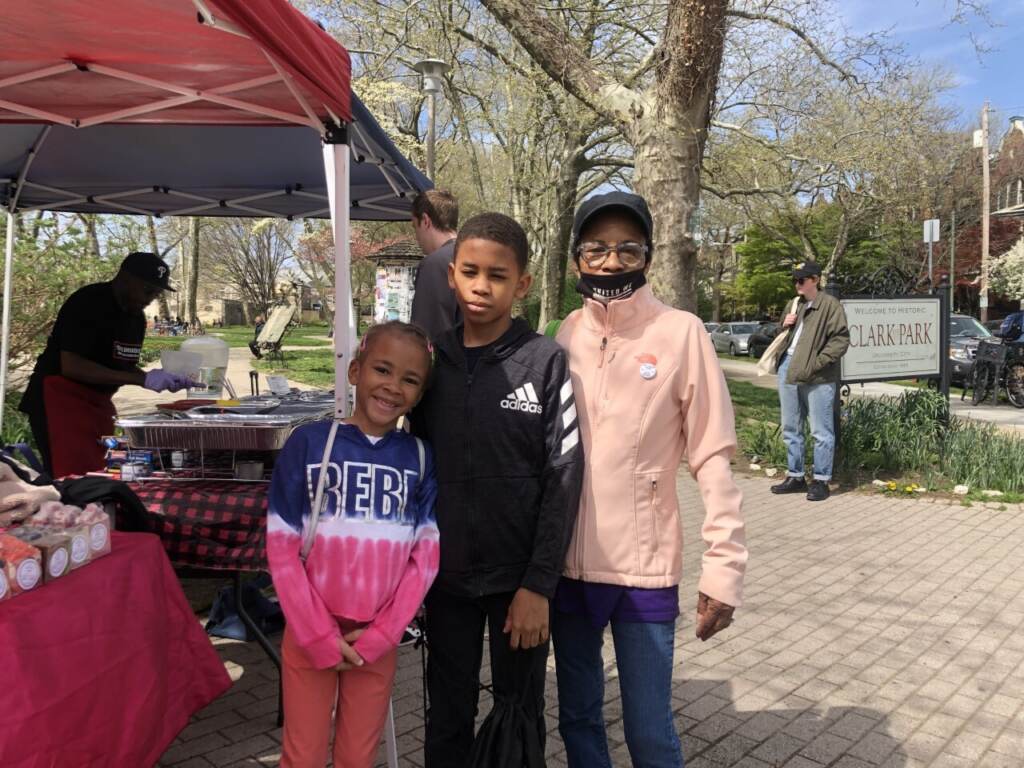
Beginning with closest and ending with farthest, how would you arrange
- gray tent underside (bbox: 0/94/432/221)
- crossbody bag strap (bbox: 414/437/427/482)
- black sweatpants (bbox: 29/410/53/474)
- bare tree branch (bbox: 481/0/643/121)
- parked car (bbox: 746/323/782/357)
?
crossbody bag strap (bbox: 414/437/427/482) < black sweatpants (bbox: 29/410/53/474) < gray tent underside (bbox: 0/94/432/221) < bare tree branch (bbox: 481/0/643/121) < parked car (bbox: 746/323/782/357)

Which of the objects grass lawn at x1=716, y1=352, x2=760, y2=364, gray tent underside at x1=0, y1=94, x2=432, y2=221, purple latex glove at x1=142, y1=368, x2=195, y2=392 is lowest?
grass lawn at x1=716, y1=352, x2=760, y2=364

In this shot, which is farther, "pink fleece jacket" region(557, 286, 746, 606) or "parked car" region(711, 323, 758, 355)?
"parked car" region(711, 323, 758, 355)

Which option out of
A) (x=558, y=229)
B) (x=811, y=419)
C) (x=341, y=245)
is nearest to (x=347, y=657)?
(x=341, y=245)

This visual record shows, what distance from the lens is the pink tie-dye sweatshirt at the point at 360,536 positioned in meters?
2.11

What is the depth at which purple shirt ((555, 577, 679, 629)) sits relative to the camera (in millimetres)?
2031

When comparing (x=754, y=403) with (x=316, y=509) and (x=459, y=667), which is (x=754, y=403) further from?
(x=316, y=509)

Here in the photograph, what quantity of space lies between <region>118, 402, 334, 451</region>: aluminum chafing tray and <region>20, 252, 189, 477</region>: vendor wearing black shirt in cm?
106

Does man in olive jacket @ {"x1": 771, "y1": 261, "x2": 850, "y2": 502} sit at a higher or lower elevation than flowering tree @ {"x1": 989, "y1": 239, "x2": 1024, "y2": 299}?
lower

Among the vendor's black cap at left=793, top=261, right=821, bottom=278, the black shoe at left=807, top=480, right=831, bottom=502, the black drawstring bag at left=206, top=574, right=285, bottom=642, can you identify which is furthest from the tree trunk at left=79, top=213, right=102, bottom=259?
the black shoe at left=807, top=480, right=831, bottom=502

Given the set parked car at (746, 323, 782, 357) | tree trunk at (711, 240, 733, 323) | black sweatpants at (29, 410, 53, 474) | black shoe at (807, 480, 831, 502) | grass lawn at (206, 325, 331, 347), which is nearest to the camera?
black sweatpants at (29, 410, 53, 474)

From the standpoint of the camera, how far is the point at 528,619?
6.49 ft

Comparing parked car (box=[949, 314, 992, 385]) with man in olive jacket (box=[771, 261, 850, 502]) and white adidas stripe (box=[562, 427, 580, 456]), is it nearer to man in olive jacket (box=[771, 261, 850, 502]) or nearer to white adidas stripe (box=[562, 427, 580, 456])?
man in olive jacket (box=[771, 261, 850, 502])

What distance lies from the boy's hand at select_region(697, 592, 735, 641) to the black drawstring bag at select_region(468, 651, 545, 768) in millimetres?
473

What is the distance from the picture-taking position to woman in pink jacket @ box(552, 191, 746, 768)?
6.64ft
